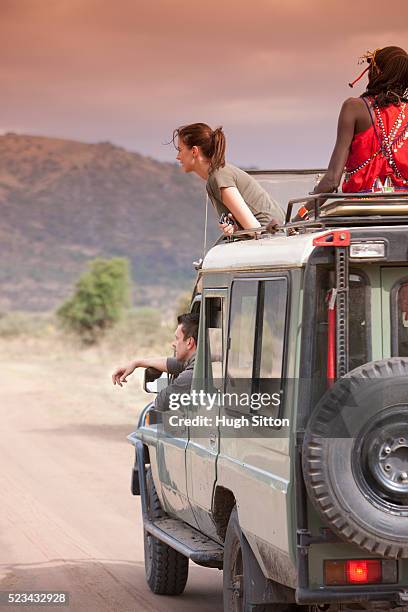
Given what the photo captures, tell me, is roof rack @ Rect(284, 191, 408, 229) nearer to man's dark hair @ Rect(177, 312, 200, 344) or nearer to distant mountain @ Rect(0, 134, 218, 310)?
man's dark hair @ Rect(177, 312, 200, 344)

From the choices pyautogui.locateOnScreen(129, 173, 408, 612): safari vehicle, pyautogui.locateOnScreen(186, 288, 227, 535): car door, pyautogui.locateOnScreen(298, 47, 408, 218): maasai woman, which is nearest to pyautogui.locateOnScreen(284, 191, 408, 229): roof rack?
pyautogui.locateOnScreen(129, 173, 408, 612): safari vehicle

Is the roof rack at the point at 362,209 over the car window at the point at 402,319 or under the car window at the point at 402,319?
over

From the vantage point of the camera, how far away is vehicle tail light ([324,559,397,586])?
5805 millimetres

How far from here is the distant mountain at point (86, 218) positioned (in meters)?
118

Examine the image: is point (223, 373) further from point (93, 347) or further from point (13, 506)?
point (93, 347)

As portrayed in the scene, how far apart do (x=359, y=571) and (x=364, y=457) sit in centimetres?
56

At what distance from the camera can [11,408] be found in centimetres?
2419

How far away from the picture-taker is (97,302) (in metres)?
55.5

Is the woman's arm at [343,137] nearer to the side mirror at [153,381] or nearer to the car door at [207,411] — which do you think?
the car door at [207,411]

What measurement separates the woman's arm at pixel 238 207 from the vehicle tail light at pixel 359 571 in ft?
9.25

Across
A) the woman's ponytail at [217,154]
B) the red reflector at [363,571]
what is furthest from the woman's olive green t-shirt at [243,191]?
the red reflector at [363,571]

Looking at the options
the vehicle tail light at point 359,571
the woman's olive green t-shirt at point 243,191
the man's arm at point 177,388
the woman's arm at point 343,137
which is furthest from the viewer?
the woman's olive green t-shirt at point 243,191

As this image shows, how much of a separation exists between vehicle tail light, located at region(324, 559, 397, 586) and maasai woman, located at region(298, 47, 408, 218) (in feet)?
6.66

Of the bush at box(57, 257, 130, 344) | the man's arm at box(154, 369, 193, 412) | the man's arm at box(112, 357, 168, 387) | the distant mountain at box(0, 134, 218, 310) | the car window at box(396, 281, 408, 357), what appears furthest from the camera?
the distant mountain at box(0, 134, 218, 310)
